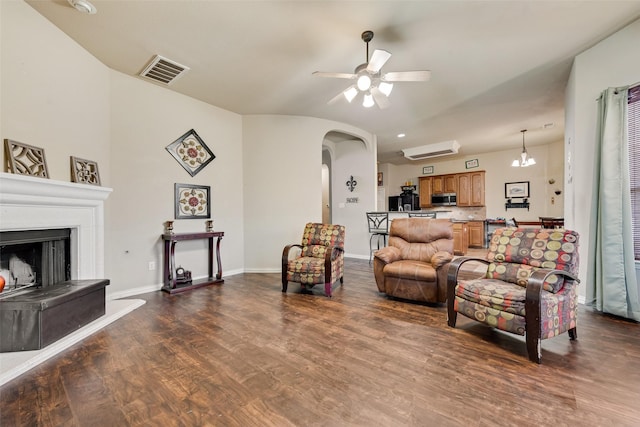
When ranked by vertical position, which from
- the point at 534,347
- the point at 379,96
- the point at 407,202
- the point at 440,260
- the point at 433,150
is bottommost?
the point at 534,347

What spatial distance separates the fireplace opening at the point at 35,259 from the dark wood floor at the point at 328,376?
752mm

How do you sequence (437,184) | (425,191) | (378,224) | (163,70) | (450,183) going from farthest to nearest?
(425,191) → (437,184) → (450,183) → (378,224) → (163,70)

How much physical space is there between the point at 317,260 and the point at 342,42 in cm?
256

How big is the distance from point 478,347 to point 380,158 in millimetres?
6797

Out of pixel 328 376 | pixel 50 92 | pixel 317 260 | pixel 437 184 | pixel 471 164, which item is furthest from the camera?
pixel 437 184

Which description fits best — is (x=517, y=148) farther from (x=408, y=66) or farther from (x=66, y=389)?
(x=66, y=389)

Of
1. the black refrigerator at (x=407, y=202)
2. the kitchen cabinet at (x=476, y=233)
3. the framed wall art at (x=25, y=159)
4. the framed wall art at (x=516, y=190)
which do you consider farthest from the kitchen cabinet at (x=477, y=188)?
the framed wall art at (x=25, y=159)

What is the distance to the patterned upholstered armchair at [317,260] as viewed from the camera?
3.35 m

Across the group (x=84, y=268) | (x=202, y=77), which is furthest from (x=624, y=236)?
(x=84, y=268)

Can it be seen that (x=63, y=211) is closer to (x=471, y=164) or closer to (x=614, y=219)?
(x=614, y=219)

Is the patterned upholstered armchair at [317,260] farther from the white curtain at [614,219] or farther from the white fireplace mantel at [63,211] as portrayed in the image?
the white curtain at [614,219]

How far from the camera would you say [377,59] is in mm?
2324

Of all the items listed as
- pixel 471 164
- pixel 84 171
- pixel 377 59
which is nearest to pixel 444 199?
pixel 471 164

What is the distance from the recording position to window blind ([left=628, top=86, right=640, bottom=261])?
2.52 m
